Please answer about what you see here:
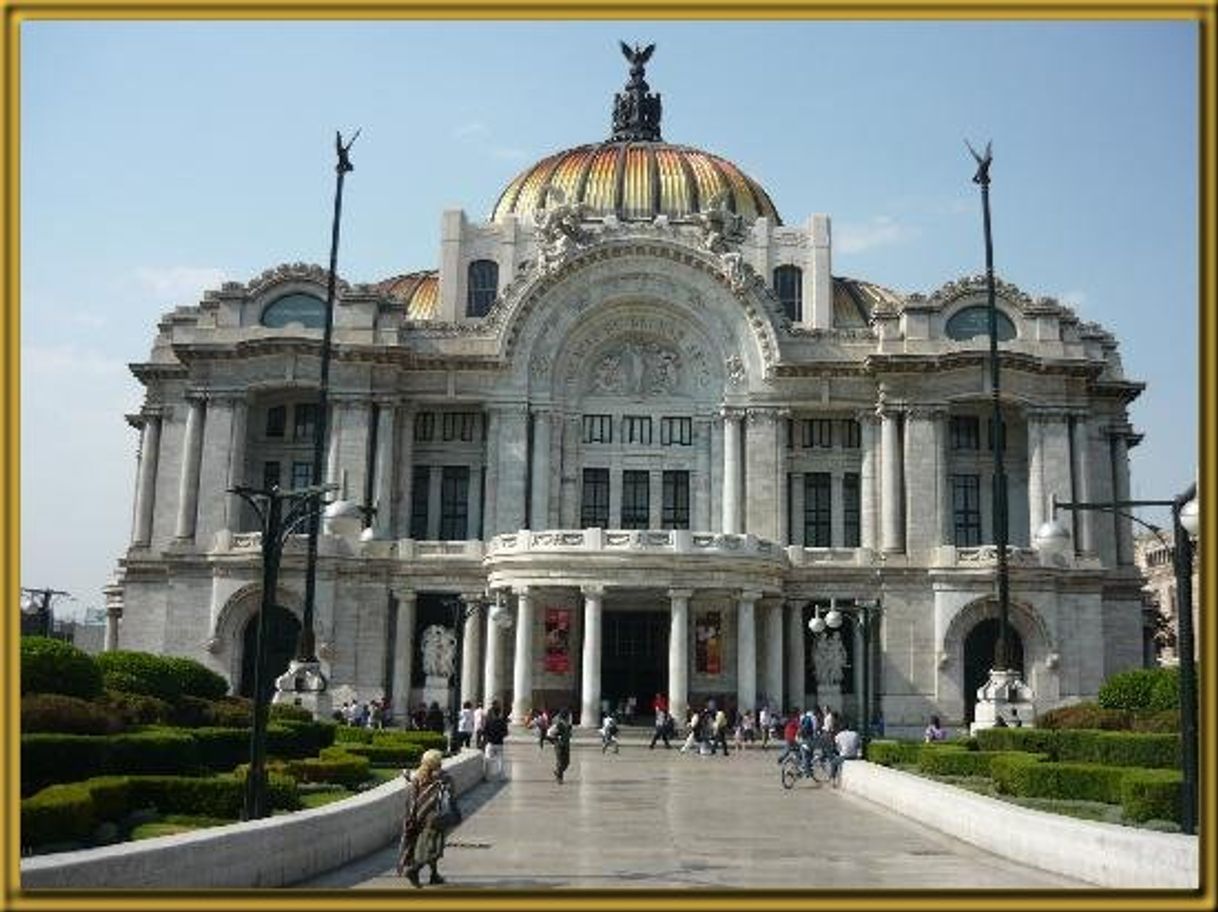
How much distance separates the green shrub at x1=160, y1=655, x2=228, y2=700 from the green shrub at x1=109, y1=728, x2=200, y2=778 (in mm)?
11601

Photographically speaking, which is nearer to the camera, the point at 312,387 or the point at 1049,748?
the point at 1049,748

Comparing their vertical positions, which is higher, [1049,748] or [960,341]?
[960,341]

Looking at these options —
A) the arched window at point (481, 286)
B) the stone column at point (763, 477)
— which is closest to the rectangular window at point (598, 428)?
the stone column at point (763, 477)

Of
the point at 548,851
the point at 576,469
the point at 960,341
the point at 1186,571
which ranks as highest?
the point at 960,341

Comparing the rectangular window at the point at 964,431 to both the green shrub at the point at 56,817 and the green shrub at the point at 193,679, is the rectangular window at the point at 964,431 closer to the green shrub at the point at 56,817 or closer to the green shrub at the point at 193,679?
the green shrub at the point at 193,679

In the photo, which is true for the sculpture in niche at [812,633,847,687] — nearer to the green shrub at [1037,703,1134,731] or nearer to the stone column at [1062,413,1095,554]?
the stone column at [1062,413,1095,554]

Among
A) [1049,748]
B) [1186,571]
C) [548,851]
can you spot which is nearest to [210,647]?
[1049,748]

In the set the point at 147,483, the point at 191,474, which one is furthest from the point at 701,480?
the point at 147,483

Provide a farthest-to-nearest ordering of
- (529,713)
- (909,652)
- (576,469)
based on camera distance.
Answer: (576,469)
(909,652)
(529,713)

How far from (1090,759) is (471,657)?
109 ft

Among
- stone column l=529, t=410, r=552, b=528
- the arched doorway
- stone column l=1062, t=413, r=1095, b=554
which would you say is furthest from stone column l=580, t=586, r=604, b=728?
stone column l=1062, t=413, r=1095, b=554
